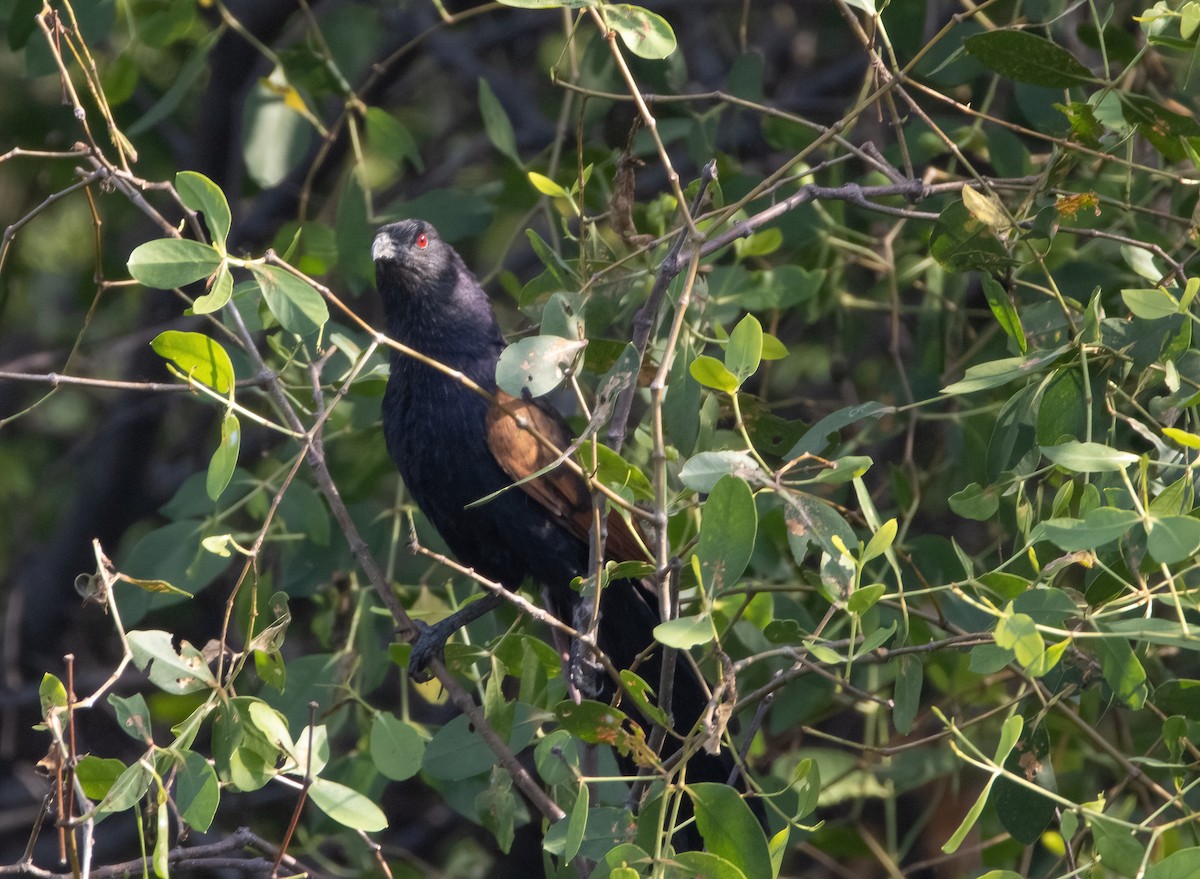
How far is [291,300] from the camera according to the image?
170 centimetres

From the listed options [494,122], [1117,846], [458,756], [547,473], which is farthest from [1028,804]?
[494,122]

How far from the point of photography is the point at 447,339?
10.2 ft

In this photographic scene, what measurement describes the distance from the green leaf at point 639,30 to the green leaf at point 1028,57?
51cm

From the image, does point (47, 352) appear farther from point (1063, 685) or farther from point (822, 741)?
point (1063, 685)

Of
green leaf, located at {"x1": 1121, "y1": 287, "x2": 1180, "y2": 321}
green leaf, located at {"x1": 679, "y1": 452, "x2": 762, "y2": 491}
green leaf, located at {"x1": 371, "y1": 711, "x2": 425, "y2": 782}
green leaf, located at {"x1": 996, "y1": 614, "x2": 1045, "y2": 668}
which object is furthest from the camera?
green leaf, located at {"x1": 371, "y1": 711, "x2": 425, "y2": 782}

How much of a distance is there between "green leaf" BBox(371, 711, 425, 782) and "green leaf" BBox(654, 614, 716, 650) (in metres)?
0.65

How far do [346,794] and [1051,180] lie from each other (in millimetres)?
1395

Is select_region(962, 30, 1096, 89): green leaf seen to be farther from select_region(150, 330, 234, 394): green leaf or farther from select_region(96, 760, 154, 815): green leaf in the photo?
select_region(96, 760, 154, 815): green leaf

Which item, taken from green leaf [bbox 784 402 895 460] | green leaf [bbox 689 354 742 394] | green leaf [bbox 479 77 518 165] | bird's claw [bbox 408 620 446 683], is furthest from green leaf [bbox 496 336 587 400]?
bird's claw [bbox 408 620 446 683]

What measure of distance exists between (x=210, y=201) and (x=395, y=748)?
869 millimetres

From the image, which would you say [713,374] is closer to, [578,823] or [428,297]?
[578,823]

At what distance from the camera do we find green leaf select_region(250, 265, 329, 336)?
1.69 metres

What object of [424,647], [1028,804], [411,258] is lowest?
[424,647]

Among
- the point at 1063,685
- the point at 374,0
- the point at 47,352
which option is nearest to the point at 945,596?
the point at 1063,685
